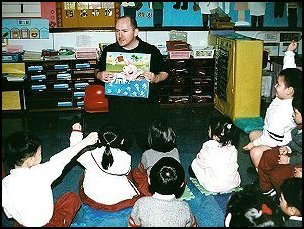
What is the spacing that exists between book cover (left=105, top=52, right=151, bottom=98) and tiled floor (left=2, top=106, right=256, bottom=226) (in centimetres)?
48

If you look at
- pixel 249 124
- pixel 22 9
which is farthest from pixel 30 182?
pixel 22 9

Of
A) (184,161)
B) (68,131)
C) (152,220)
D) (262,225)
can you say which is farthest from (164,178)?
(68,131)

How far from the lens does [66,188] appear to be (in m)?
3.46

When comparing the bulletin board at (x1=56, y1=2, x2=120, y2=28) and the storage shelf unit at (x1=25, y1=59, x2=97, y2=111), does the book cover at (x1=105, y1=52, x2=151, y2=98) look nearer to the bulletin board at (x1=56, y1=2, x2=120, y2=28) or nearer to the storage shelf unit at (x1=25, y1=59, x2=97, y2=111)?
the storage shelf unit at (x1=25, y1=59, x2=97, y2=111)

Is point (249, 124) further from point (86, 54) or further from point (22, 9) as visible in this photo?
point (22, 9)

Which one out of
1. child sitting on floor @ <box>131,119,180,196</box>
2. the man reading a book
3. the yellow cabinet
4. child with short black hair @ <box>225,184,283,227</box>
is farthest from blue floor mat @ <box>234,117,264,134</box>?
child with short black hair @ <box>225,184,283,227</box>

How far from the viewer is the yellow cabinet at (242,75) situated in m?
5.06

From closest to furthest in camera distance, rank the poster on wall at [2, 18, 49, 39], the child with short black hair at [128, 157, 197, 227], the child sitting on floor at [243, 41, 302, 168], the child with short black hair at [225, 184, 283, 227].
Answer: the child with short black hair at [225, 184, 283, 227] → the child with short black hair at [128, 157, 197, 227] → the child sitting on floor at [243, 41, 302, 168] → the poster on wall at [2, 18, 49, 39]

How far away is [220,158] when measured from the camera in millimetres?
3145

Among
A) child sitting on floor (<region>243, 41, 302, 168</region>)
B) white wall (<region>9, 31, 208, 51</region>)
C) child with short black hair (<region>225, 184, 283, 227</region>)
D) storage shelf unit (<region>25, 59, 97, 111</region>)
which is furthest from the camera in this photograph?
white wall (<region>9, 31, 208, 51</region>)

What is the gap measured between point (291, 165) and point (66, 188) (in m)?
1.86

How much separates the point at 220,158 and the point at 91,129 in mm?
1651

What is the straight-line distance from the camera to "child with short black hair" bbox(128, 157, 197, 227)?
2.16 m

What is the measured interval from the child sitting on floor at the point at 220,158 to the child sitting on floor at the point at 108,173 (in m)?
0.63
